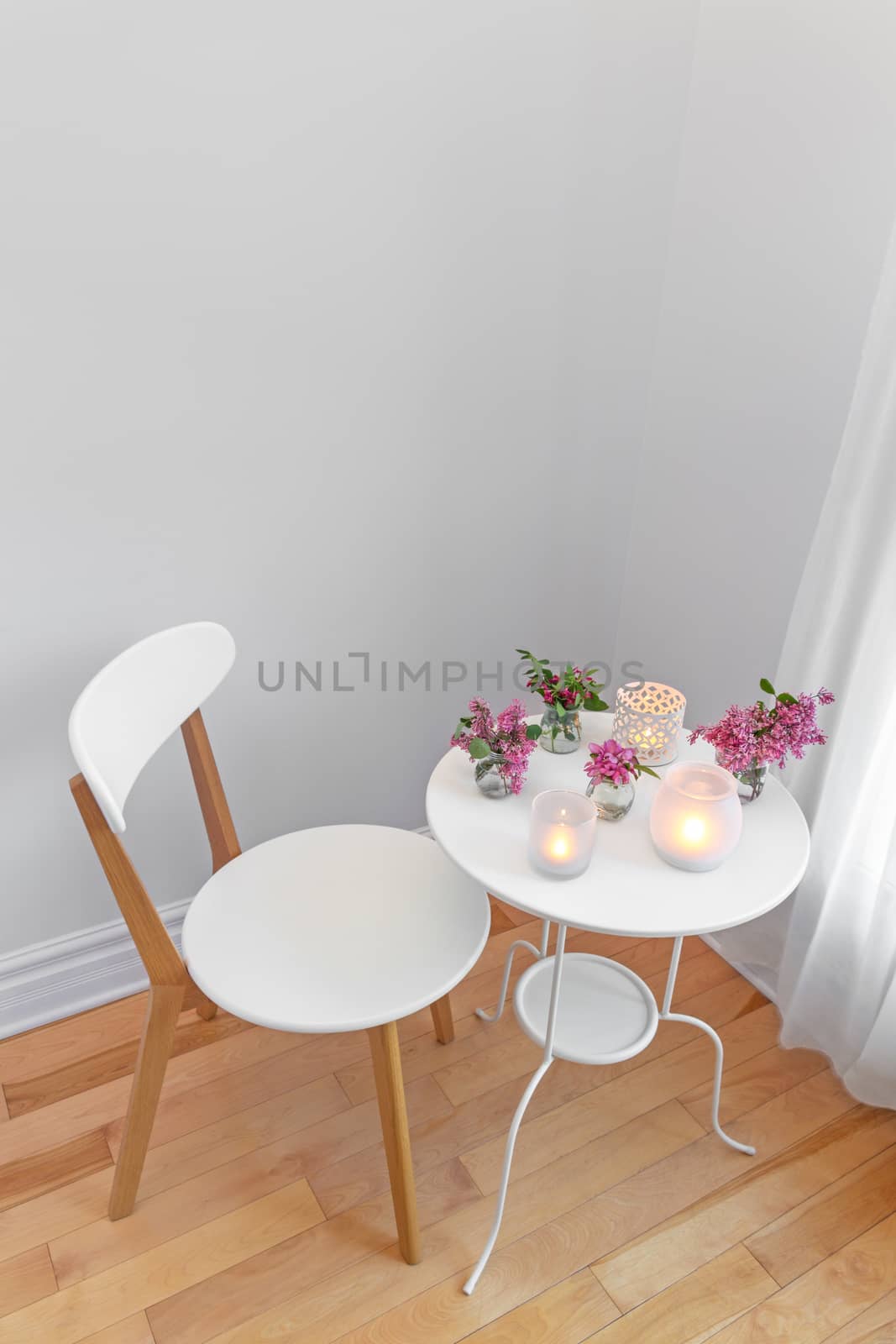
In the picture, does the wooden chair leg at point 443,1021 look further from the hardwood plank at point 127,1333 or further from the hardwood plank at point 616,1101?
the hardwood plank at point 127,1333

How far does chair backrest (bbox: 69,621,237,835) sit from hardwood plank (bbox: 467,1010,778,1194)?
0.80m

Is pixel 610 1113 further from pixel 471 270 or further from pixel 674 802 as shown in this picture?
pixel 471 270

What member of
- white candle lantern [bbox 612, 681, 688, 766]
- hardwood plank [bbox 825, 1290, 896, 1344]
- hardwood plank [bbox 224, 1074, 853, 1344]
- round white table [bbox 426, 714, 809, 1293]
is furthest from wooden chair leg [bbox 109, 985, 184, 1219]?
hardwood plank [bbox 825, 1290, 896, 1344]

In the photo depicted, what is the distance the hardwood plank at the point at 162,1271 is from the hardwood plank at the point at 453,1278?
5cm

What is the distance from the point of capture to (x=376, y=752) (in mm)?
1837

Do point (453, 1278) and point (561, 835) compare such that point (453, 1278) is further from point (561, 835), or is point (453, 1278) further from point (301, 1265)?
point (561, 835)

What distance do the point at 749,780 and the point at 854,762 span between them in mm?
255

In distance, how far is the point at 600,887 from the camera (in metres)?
1.12

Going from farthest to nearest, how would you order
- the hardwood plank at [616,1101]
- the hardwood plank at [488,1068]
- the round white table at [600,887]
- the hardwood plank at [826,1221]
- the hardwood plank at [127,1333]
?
the hardwood plank at [488,1068]
the hardwood plank at [616,1101]
the hardwood plank at [826,1221]
the hardwood plank at [127,1333]
the round white table at [600,887]

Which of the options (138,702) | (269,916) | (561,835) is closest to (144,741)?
(138,702)

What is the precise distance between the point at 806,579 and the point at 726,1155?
926mm

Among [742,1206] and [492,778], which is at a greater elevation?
[492,778]

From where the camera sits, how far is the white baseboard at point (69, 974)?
1.61 m

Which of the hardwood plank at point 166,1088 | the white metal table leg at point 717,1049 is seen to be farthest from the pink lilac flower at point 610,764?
the hardwood plank at point 166,1088
